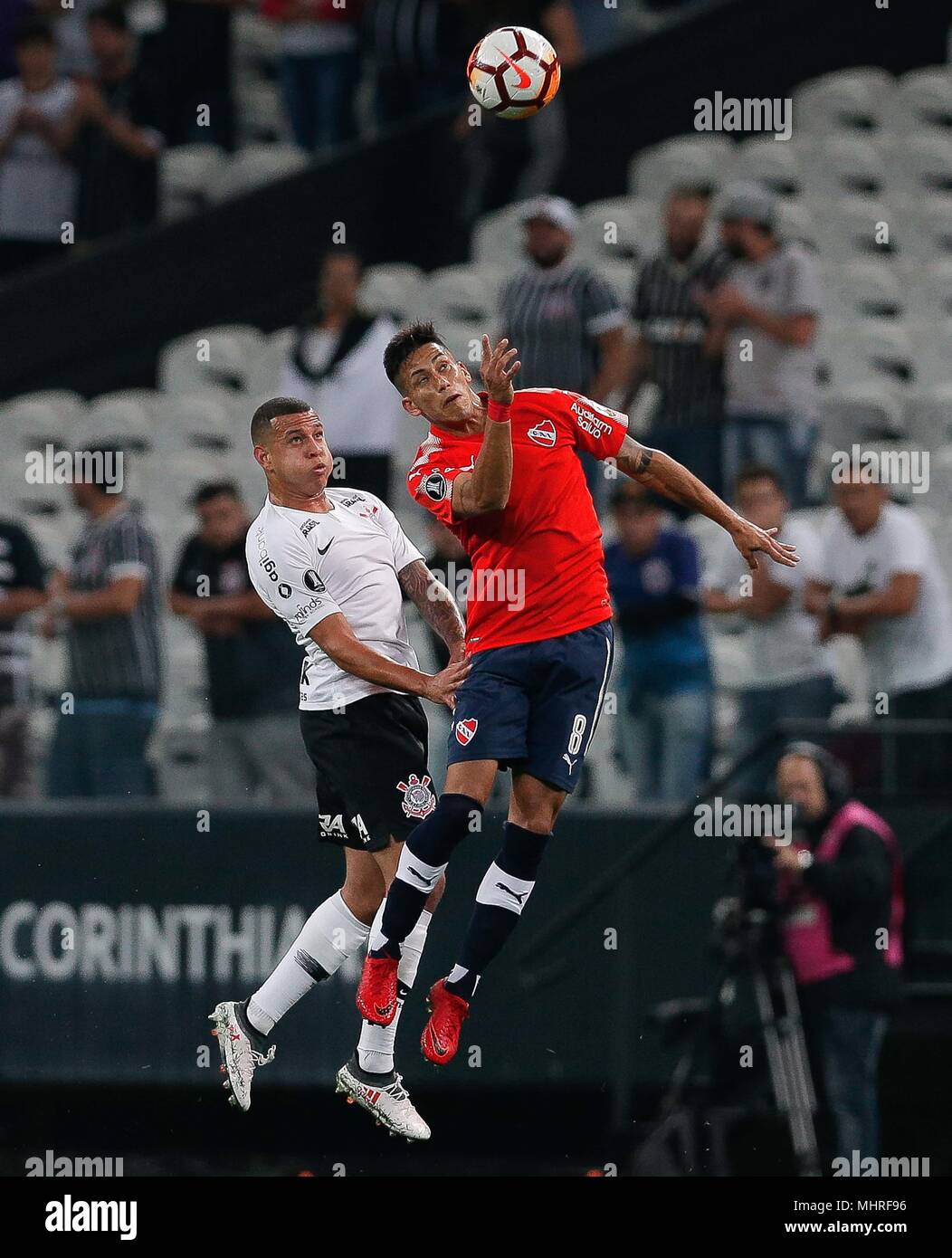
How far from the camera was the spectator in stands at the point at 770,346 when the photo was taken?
12.2 meters

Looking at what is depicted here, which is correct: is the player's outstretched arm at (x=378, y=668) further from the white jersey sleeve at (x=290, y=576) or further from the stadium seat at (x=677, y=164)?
the stadium seat at (x=677, y=164)

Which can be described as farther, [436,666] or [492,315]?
[492,315]

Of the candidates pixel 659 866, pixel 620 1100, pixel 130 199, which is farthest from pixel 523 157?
pixel 620 1100

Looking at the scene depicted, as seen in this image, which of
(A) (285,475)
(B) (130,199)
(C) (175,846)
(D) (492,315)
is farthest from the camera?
(B) (130,199)

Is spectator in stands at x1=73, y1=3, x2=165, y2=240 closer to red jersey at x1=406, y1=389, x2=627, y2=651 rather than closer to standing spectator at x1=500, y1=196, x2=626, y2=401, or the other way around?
standing spectator at x1=500, y1=196, x2=626, y2=401

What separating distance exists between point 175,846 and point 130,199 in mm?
4854

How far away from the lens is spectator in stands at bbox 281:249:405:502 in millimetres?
11727

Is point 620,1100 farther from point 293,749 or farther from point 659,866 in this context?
point 293,749

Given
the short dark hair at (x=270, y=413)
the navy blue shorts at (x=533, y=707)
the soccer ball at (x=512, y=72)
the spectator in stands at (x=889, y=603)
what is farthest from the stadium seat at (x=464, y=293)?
the navy blue shorts at (x=533, y=707)

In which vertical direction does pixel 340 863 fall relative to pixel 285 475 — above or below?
below

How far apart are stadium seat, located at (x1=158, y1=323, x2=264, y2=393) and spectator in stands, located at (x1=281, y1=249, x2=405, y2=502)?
1927 mm

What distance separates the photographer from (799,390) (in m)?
12.3

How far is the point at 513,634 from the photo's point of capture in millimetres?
8039

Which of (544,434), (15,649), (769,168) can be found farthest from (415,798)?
(769,168)
